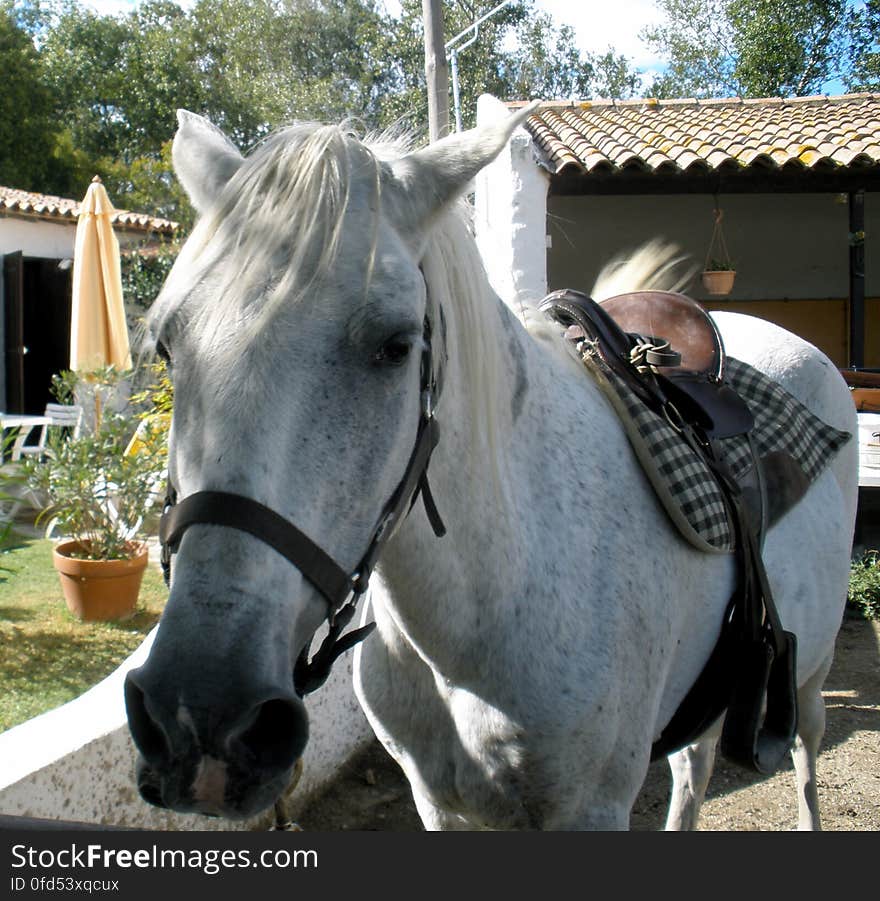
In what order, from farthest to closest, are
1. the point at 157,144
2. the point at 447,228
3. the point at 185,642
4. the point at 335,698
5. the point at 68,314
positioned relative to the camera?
1. the point at 157,144
2. the point at 68,314
3. the point at 335,698
4. the point at 447,228
5. the point at 185,642

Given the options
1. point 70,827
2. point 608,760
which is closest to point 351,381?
point 70,827

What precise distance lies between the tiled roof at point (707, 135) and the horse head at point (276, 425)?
683 centimetres

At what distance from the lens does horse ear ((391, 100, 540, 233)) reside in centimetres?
137

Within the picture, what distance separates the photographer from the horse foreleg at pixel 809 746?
299 centimetres

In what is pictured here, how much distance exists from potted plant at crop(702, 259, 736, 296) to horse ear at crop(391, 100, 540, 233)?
27.0 feet

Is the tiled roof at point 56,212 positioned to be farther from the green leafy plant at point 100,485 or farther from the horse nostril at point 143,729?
the horse nostril at point 143,729

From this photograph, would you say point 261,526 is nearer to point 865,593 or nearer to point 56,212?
point 865,593

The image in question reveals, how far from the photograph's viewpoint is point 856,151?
788cm

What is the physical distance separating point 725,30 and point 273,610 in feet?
109

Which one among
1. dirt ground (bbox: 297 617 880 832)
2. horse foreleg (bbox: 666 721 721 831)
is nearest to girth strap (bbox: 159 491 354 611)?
horse foreleg (bbox: 666 721 721 831)

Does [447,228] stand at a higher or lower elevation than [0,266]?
lower

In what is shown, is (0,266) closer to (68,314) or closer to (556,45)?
(68,314)

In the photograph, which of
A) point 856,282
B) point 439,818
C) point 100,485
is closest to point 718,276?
point 856,282

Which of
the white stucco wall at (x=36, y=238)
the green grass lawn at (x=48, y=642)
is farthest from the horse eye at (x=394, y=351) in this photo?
the white stucco wall at (x=36, y=238)
